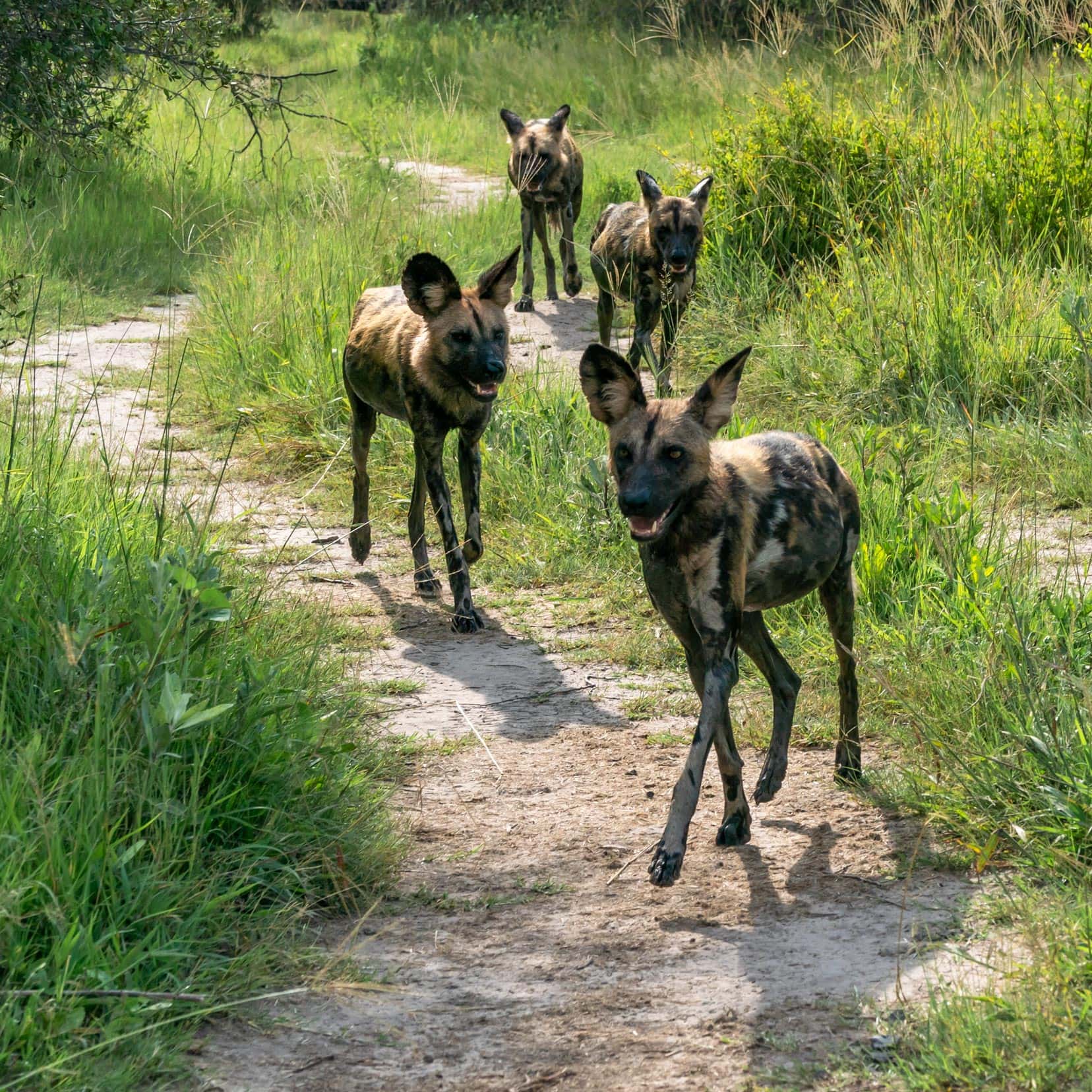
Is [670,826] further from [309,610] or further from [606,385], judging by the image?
[309,610]

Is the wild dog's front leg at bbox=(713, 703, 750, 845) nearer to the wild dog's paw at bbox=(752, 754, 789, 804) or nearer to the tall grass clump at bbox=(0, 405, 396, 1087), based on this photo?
the wild dog's paw at bbox=(752, 754, 789, 804)

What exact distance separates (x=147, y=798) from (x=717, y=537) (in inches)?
59.9

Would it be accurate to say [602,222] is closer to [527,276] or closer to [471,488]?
[527,276]

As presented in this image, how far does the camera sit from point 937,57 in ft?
27.2

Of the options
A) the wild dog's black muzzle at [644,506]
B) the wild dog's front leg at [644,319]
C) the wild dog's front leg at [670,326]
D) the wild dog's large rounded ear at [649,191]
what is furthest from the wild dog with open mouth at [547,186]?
the wild dog's black muzzle at [644,506]

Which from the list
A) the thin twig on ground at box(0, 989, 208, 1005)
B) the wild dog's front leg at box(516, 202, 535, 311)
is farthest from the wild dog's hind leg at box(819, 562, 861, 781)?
the wild dog's front leg at box(516, 202, 535, 311)

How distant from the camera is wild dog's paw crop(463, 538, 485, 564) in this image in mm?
5785

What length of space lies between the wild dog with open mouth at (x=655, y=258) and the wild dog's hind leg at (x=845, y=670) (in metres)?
3.69

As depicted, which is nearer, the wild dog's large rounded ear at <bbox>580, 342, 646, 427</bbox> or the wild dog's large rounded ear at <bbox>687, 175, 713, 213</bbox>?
the wild dog's large rounded ear at <bbox>580, 342, 646, 427</bbox>

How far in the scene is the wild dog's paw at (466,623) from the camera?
18.2 ft

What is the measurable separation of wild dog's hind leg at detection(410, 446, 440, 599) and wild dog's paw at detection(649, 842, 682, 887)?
263 centimetres

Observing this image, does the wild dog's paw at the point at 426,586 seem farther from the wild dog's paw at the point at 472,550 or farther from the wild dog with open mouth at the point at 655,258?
the wild dog with open mouth at the point at 655,258

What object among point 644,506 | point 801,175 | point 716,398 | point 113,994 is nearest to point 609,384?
point 716,398

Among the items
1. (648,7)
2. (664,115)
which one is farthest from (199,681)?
(648,7)
